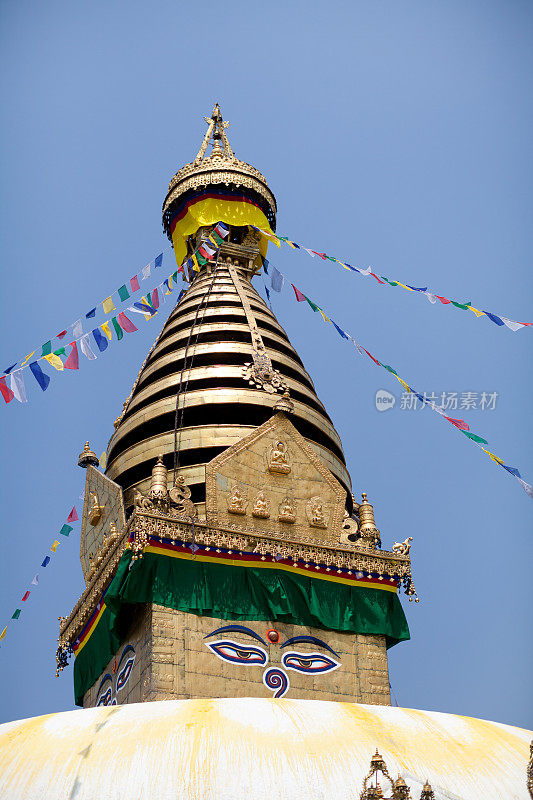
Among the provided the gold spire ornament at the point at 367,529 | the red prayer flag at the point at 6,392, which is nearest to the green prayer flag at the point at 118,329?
the red prayer flag at the point at 6,392

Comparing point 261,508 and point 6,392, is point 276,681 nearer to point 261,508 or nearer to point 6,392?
point 261,508

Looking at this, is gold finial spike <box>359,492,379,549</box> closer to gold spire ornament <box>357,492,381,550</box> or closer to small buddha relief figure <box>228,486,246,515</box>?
gold spire ornament <box>357,492,381,550</box>

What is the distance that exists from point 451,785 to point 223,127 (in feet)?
59.3

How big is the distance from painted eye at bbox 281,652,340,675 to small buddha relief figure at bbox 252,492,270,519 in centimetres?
193

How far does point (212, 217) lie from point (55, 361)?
21.4 feet

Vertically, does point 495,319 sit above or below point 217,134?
below

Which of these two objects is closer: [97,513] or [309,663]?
[309,663]

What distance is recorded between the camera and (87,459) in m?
16.1

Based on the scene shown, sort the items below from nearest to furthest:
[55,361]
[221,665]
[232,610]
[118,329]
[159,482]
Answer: [221,665]
[232,610]
[159,482]
[55,361]
[118,329]

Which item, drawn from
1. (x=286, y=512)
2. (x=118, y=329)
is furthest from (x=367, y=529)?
(x=118, y=329)

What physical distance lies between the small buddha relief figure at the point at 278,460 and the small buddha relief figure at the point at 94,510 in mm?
2637

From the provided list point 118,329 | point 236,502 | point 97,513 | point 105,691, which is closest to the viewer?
point 105,691

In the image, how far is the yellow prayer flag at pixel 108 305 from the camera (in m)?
16.2

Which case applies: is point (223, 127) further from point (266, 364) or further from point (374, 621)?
point (374, 621)
